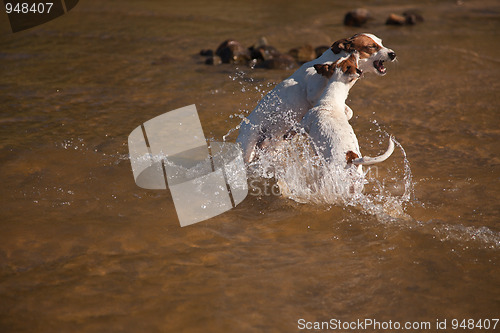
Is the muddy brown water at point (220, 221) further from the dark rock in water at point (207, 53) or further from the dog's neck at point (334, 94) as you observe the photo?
the dog's neck at point (334, 94)

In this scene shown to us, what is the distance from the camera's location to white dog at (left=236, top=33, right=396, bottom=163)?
4.46 meters

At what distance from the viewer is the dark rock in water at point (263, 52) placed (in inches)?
322

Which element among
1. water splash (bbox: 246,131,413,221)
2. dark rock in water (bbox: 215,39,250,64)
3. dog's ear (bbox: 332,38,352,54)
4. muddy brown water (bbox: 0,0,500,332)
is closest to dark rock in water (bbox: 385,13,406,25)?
muddy brown water (bbox: 0,0,500,332)

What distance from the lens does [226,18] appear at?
34.6ft

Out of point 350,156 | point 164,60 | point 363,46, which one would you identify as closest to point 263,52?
point 164,60

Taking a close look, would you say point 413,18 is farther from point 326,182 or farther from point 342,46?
point 326,182

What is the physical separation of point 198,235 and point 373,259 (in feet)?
4.14

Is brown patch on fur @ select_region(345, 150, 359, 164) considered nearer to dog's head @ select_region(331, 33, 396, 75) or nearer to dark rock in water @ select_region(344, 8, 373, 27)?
dog's head @ select_region(331, 33, 396, 75)

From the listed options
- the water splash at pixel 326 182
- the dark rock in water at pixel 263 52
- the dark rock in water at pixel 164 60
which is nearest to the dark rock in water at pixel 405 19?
the dark rock in water at pixel 263 52

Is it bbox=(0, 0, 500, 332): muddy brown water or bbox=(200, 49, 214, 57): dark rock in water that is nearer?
bbox=(0, 0, 500, 332): muddy brown water

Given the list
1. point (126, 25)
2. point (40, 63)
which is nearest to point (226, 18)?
point (126, 25)

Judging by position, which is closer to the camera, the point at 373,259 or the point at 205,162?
the point at 373,259

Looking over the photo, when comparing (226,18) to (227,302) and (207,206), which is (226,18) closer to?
(207,206)

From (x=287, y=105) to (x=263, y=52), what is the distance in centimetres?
382
